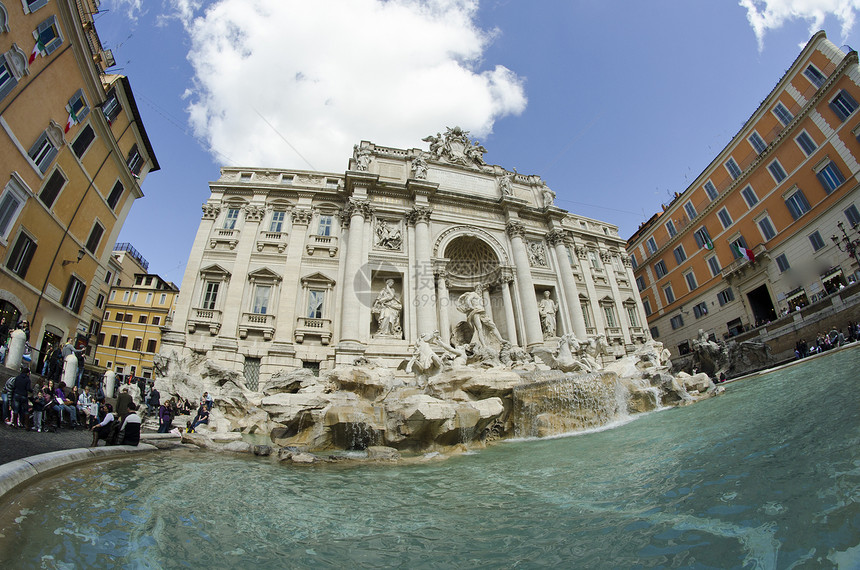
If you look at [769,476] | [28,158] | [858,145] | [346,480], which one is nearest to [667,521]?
[769,476]

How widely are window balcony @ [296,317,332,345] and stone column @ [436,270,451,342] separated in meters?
5.67

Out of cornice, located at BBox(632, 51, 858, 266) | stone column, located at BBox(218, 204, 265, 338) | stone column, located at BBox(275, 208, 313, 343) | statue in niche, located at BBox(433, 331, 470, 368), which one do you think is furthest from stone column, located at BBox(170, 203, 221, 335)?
cornice, located at BBox(632, 51, 858, 266)

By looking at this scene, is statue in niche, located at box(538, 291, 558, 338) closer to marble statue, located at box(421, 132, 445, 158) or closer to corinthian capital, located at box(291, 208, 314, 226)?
marble statue, located at box(421, 132, 445, 158)

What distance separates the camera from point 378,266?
785 inches

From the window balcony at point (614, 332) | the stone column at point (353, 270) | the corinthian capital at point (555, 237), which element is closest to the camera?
the stone column at point (353, 270)

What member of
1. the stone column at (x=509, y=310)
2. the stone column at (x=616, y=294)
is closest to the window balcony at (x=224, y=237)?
the stone column at (x=509, y=310)

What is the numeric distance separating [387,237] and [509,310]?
791 cm

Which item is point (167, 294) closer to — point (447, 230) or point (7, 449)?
point (447, 230)

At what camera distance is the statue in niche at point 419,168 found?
73.2 ft

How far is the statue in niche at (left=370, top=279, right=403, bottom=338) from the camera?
18.8 meters

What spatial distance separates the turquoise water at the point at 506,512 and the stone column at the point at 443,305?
1326cm

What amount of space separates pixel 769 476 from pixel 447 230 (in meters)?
19.5

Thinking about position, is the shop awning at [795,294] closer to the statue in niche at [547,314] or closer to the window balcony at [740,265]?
the window balcony at [740,265]

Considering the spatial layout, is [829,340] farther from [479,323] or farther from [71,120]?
[71,120]
